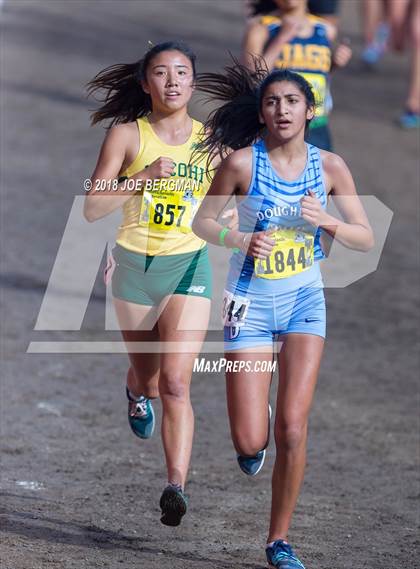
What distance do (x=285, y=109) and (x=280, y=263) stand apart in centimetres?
61

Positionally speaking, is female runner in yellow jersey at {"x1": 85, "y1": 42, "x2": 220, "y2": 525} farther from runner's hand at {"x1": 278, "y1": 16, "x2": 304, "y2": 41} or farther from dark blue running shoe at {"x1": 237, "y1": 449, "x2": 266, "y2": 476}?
runner's hand at {"x1": 278, "y1": 16, "x2": 304, "y2": 41}

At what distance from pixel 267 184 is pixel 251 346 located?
671mm

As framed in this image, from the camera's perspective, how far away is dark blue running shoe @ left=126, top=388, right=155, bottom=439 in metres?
6.78

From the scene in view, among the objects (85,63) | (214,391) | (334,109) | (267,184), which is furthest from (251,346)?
(85,63)

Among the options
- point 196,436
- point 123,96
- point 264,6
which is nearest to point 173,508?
point 123,96

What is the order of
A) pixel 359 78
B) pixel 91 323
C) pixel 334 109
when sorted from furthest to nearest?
pixel 359 78
pixel 334 109
pixel 91 323

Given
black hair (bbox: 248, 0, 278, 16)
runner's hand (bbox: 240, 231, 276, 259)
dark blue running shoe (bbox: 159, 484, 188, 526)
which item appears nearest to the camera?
runner's hand (bbox: 240, 231, 276, 259)

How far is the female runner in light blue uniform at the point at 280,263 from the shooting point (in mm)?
5383

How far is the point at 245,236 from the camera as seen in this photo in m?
5.36

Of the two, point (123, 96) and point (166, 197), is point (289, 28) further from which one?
point (166, 197)

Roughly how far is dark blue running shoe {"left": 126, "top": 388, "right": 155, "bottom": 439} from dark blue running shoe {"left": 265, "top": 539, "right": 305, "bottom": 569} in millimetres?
1382

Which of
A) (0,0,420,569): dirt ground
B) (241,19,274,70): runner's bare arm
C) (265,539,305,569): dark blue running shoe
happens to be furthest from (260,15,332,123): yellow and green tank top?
(265,539,305,569): dark blue running shoe

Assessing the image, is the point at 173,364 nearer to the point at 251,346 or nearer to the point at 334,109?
the point at 251,346

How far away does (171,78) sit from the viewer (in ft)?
18.9
